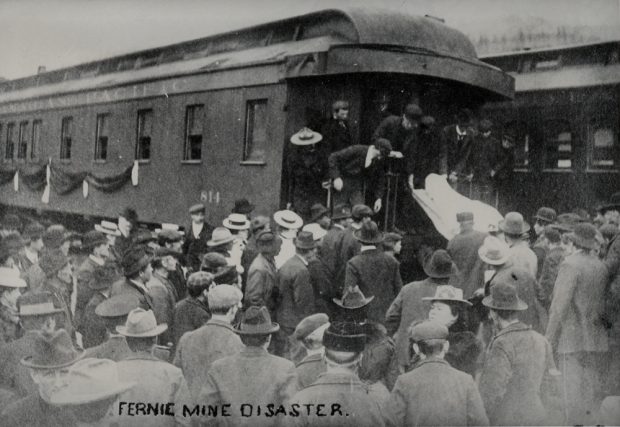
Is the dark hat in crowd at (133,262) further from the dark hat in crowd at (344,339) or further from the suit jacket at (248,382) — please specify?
the dark hat in crowd at (344,339)

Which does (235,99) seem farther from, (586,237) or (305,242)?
(586,237)

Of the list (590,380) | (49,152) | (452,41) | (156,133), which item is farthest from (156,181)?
(590,380)

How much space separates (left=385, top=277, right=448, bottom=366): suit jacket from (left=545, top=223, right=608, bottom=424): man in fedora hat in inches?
36.9

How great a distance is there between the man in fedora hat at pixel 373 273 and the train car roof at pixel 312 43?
2105 mm

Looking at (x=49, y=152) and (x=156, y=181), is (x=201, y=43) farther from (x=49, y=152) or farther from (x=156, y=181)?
(x=49, y=152)

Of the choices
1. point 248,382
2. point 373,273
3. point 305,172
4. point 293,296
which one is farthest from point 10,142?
point 248,382

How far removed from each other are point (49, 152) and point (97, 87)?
1.89 m

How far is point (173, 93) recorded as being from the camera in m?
8.34

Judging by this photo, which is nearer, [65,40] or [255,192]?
[65,40]

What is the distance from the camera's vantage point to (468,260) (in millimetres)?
5520

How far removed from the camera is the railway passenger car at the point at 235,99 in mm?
6531

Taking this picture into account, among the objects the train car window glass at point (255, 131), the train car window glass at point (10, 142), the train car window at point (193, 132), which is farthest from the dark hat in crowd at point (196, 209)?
the train car window glass at point (10, 142)

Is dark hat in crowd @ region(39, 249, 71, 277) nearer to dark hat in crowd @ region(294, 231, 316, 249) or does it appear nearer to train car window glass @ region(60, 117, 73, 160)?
dark hat in crowd @ region(294, 231, 316, 249)

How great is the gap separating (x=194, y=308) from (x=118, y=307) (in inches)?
25.4
